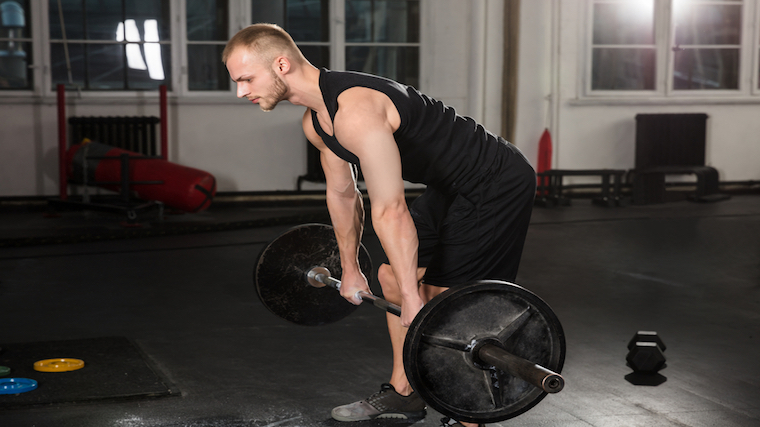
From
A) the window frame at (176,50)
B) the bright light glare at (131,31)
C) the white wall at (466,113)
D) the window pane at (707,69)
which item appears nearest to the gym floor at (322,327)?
the white wall at (466,113)

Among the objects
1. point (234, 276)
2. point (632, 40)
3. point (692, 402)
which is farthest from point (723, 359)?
point (632, 40)

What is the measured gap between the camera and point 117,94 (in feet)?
22.4

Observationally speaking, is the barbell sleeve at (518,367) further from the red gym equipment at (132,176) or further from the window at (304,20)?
the window at (304,20)

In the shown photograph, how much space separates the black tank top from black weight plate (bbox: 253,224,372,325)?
431 millimetres

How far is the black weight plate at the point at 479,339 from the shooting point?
1572 mm

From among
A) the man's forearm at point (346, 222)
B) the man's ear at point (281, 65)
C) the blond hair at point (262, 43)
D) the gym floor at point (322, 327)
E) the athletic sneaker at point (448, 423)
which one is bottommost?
the gym floor at point (322, 327)

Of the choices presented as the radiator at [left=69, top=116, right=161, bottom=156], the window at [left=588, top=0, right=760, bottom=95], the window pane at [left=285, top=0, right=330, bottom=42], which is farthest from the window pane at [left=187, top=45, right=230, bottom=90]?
the window at [left=588, top=0, right=760, bottom=95]

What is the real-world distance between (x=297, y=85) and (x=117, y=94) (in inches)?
219

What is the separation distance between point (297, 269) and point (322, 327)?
33.1 inches

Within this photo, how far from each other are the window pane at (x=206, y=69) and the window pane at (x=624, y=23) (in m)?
3.47

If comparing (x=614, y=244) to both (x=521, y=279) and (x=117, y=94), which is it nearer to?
(x=521, y=279)

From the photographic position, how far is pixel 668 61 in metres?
7.54

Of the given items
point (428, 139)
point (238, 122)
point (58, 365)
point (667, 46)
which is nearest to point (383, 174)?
point (428, 139)

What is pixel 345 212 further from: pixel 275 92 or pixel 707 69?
pixel 707 69
